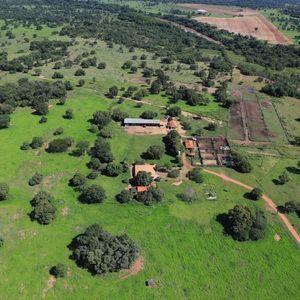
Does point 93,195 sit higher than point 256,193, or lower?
lower

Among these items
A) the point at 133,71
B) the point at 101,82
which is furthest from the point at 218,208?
the point at 133,71

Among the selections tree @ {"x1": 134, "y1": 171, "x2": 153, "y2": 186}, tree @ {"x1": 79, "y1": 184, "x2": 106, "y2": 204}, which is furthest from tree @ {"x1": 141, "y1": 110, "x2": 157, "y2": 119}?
tree @ {"x1": 79, "y1": 184, "x2": 106, "y2": 204}

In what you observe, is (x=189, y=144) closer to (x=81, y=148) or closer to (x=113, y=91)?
(x=81, y=148)

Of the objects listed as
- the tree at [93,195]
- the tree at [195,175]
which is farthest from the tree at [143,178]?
the tree at [195,175]

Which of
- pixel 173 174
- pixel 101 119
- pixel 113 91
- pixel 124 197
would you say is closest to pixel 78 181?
pixel 124 197

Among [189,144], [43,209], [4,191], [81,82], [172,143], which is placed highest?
[172,143]

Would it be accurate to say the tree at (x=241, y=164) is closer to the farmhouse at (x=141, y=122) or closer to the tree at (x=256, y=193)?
the tree at (x=256, y=193)
